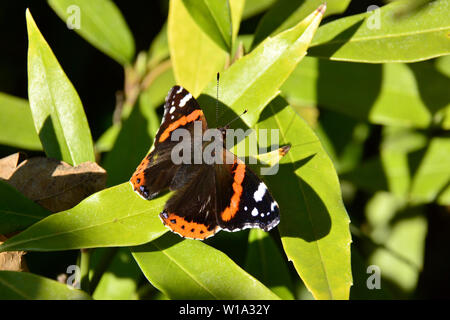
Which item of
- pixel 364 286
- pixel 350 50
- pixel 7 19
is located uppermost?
pixel 7 19

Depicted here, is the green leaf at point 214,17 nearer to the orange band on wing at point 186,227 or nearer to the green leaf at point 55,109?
the green leaf at point 55,109

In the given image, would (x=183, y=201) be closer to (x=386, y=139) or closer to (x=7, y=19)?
(x=386, y=139)

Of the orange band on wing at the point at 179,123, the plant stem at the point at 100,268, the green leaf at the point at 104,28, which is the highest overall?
the green leaf at the point at 104,28

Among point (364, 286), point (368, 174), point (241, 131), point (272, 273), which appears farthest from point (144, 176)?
point (368, 174)

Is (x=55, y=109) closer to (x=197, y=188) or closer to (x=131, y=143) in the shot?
(x=131, y=143)

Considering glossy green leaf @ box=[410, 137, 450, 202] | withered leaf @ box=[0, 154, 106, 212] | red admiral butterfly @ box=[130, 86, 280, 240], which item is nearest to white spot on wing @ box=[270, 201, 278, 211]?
red admiral butterfly @ box=[130, 86, 280, 240]

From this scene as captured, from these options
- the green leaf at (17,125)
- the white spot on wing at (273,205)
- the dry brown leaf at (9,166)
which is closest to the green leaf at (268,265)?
the white spot on wing at (273,205)

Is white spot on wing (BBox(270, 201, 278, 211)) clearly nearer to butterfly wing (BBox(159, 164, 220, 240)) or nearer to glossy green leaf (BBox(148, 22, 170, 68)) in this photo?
butterfly wing (BBox(159, 164, 220, 240))
